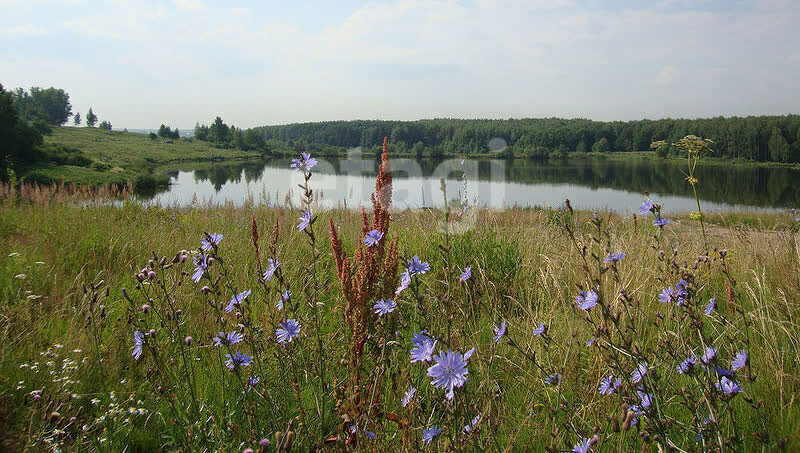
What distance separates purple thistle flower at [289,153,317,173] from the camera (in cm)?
156

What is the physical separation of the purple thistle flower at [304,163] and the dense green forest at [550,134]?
245 feet

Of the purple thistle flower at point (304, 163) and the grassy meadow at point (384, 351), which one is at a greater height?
the purple thistle flower at point (304, 163)

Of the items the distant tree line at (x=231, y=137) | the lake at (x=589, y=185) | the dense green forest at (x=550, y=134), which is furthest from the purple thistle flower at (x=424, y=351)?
the distant tree line at (x=231, y=137)

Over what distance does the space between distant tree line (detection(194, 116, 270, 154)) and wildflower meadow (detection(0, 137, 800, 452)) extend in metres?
103

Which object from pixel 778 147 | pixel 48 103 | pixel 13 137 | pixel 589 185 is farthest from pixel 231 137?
pixel 778 147

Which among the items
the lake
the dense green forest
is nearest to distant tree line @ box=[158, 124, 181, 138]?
the dense green forest

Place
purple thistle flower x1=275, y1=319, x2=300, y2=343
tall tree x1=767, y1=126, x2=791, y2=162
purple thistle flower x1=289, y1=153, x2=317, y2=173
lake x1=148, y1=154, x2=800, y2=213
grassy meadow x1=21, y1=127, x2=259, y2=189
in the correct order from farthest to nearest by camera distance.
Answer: tall tree x1=767, y1=126, x2=791, y2=162 < grassy meadow x1=21, y1=127, x2=259, y2=189 < lake x1=148, y1=154, x2=800, y2=213 < purple thistle flower x1=289, y1=153, x2=317, y2=173 < purple thistle flower x1=275, y1=319, x2=300, y2=343

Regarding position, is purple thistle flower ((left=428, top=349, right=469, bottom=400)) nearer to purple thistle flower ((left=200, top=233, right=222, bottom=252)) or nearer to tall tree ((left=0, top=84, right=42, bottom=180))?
purple thistle flower ((left=200, top=233, right=222, bottom=252))

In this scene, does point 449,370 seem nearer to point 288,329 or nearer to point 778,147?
point 288,329

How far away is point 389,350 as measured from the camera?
242 cm

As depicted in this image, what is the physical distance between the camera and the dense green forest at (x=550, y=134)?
68688 millimetres

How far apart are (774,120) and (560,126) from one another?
45445 millimetres

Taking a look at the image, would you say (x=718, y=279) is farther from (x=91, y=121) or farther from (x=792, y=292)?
(x=91, y=121)

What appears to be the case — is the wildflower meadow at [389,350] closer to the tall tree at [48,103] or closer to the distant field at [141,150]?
the distant field at [141,150]
